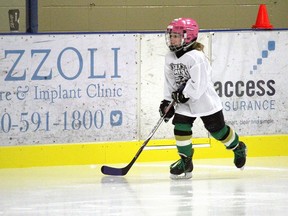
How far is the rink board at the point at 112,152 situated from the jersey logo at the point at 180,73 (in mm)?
1086

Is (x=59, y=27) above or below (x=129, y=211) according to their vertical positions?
above

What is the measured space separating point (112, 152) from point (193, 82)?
4.18 feet

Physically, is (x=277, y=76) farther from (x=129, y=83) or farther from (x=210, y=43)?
(x=129, y=83)

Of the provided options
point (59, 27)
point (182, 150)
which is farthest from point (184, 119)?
point (59, 27)

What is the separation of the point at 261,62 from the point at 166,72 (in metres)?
1.42

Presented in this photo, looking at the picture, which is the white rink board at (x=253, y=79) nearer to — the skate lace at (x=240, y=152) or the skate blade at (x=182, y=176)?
the skate lace at (x=240, y=152)

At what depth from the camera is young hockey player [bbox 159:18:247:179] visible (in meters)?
8.10

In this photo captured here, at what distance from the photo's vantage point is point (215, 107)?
8266 millimetres

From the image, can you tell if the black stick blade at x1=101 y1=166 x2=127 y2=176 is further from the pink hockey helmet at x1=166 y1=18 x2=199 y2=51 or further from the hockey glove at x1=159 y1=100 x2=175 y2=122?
the pink hockey helmet at x1=166 y1=18 x2=199 y2=51

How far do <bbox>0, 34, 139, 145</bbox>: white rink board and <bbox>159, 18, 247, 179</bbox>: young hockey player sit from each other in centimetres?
86

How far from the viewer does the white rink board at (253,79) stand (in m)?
9.40

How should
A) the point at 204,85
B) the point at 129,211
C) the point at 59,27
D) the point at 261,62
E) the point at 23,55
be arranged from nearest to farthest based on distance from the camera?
the point at 129,211 < the point at 204,85 < the point at 23,55 < the point at 261,62 < the point at 59,27

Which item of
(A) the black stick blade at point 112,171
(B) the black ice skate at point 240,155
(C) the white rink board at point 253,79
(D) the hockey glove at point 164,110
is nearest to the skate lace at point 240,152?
(B) the black ice skate at point 240,155

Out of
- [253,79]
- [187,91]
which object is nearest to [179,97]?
[187,91]
